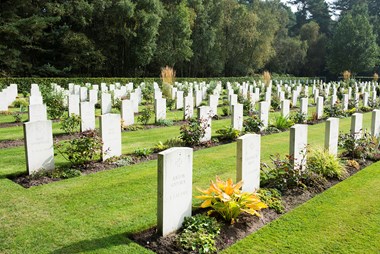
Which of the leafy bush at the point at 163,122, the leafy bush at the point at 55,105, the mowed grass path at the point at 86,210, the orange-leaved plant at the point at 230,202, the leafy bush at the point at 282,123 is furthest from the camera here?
the leafy bush at the point at 55,105

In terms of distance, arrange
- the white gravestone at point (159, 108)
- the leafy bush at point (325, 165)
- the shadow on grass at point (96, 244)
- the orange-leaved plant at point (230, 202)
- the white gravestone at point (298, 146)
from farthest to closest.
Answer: the white gravestone at point (159, 108) → the leafy bush at point (325, 165) → the white gravestone at point (298, 146) → the orange-leaved plant at point (230, 202) → the shadow on grass at point (96, 244)

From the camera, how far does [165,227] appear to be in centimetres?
457

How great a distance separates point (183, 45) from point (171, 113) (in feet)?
70.3

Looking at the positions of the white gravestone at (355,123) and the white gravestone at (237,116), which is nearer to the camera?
the white gravestone at (355,123)

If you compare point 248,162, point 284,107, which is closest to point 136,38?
point 284,107

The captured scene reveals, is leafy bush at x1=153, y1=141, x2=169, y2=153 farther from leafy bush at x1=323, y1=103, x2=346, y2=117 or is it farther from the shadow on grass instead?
leafy bush at x1=323, y1=103, x2=346, y2=117

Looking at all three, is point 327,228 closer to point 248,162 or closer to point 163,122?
point 248,162

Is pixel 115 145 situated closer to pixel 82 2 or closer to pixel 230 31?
pixel 82 2

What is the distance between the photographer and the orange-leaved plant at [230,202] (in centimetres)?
493

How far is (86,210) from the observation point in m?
5.33

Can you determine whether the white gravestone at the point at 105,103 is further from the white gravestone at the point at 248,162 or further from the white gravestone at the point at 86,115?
the white gravestone at the point at 248,162

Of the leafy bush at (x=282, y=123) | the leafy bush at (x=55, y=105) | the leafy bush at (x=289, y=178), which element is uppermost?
the leafy bush at (x=55, y=105)

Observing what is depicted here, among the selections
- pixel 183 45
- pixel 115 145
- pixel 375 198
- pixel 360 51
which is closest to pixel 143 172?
pixel 115 145

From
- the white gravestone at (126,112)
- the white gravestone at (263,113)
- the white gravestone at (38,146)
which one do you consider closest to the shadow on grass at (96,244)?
the white gravestone at (38,146)
